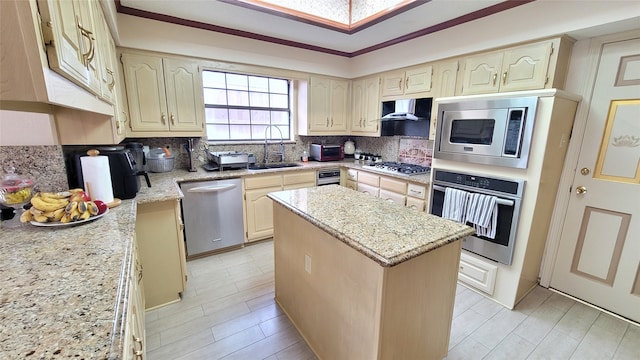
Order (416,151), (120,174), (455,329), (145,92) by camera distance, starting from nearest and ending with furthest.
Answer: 1. (120,174)
2. (455,329)
3. (145,92)
4. (416,151)

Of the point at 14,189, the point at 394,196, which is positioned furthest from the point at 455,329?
the point at 14,189

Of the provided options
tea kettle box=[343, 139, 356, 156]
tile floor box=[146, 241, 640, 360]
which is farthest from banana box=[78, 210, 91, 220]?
tea kettle box=[343, 139, 356, 156]

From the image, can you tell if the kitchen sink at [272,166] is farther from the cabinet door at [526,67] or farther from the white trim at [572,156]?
the white trim at [572,156]

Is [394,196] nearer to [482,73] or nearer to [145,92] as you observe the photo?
[482,73]

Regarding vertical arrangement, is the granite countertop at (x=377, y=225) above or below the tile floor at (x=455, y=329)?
above

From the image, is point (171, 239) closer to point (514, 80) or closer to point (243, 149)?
point (243, 149)

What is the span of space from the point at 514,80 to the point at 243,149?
2997 millimetres

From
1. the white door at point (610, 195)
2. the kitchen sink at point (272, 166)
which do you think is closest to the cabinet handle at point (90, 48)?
the kitchen sink at point (272, 166)

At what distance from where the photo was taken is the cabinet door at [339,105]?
3844 millimetres

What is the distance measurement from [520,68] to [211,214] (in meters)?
3.21

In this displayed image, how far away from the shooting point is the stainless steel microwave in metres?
1.91

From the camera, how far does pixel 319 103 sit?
372 cm

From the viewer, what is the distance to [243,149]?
348 centimetres

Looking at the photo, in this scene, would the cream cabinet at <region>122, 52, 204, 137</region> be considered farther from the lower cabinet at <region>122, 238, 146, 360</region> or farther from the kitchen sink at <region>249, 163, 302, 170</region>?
the lower cabinet at <region>122, 238, 146, 360</region>
